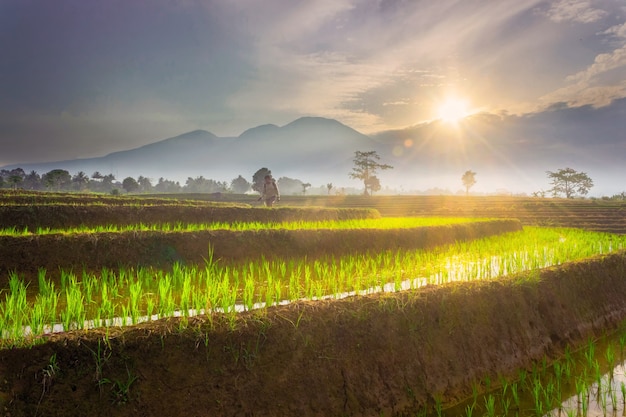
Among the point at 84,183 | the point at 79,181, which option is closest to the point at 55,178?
the point at 79,181

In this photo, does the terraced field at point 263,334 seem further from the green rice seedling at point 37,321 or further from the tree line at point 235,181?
the tree line at point 235,181

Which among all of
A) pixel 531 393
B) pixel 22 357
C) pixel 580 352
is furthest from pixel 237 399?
pixel 580 352

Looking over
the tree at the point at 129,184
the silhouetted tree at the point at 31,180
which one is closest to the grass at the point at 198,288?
the tree at the point at 129,184

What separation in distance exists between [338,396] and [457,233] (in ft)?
38.1

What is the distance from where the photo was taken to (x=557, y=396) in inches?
167

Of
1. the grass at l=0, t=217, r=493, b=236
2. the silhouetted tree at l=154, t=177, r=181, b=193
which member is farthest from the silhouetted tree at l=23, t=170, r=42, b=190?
the grass at l=0, t=217, r=493, b=236

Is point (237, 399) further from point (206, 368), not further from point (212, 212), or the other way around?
point (212, 212)

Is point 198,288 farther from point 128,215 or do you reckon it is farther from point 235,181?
point 235,181

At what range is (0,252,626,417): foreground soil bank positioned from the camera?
10.1 ft

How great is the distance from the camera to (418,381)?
4.29m

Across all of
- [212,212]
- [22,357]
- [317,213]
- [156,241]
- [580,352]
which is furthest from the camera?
[317,213]

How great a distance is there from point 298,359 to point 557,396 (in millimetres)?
2977

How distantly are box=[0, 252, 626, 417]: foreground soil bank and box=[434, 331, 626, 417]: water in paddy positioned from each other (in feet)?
0.75

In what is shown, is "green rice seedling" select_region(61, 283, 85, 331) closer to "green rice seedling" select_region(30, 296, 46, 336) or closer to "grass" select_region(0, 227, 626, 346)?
"grass" select_region(0, 227, 626, 346)
